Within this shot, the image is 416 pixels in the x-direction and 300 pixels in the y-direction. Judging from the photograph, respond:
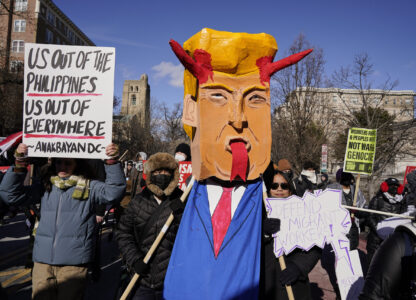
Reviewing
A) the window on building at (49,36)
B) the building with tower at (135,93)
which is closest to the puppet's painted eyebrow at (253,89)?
the window on building at (49,36)

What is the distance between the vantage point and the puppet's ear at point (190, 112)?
284 centimetres

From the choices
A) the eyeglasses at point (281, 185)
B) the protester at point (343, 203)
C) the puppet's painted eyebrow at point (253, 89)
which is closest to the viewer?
the puppet's painted eyebrow at point (253, 89)

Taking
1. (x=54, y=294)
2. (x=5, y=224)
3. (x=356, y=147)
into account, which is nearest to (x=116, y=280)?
(x=54, y=294)

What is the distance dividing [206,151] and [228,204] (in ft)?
1.61

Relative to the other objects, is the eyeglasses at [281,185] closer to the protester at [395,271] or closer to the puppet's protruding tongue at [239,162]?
the puppet's protruding tongue at [239,162]

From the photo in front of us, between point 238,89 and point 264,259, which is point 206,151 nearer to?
point 238,89

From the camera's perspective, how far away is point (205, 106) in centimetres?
270

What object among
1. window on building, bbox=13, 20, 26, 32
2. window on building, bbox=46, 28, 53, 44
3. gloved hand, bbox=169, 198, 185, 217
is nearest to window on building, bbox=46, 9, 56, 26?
window on building, bbox=46, 28, 53, 44

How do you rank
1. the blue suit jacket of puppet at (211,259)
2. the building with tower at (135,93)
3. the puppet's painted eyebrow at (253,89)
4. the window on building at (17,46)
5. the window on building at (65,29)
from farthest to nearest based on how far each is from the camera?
the building with tower at (135,93) < the window on building at (65,29) < the window on building at (17,46) < the puppet's painted eyebrow at (253,89) < the blue suit jacket of puppet at (211,259)

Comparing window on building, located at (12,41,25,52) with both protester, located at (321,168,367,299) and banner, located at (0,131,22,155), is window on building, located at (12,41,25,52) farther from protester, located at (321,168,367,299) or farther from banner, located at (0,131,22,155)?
protester, located at (321,168,367,299)

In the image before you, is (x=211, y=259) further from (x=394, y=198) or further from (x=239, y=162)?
(x=394, y=198)

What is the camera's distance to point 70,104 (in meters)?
2.83

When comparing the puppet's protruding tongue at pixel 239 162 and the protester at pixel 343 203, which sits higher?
the puppet's protruding tongue at pixel 239 162

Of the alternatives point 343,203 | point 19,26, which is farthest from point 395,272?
point 19,26
